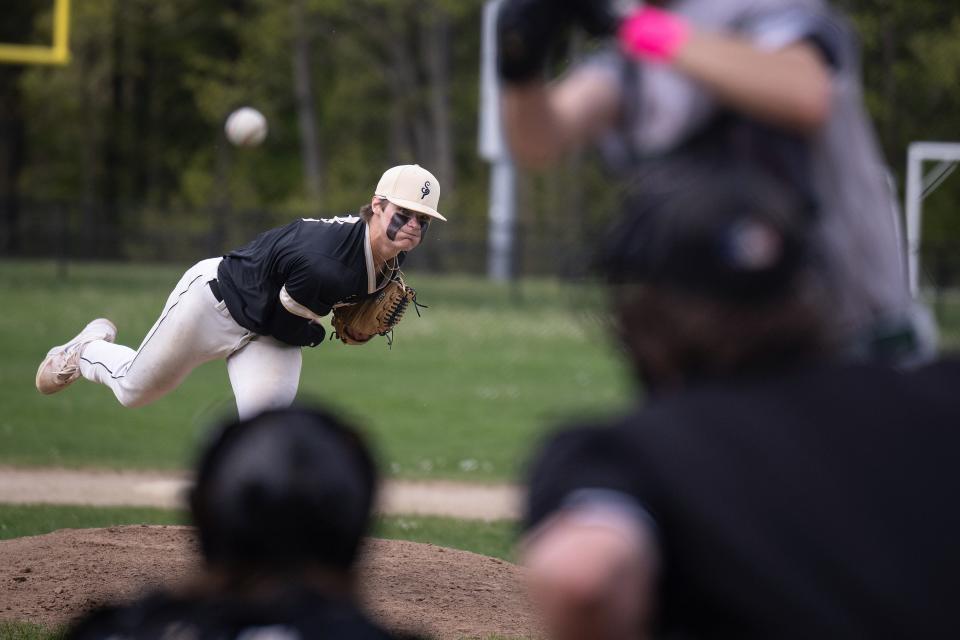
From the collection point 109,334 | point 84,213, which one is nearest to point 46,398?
point 109,334

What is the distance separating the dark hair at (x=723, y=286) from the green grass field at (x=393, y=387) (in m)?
4.55

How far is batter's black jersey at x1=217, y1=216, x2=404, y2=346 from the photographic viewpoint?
20.8 feet

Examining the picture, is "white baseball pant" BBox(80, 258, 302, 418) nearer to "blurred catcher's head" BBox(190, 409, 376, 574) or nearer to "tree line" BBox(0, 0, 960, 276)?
"blurred catcher's head" BBox(190, 409, 376, 574)

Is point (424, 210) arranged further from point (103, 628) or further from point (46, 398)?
point (46, 398)

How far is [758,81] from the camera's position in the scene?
2.32 m

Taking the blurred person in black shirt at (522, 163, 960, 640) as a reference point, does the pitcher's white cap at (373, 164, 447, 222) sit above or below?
above

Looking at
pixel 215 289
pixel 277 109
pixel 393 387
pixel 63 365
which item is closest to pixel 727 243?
pixel 215 289

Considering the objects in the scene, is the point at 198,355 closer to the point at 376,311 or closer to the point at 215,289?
the point at 215,289

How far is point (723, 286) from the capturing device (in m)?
1.85

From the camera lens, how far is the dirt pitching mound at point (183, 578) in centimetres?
578

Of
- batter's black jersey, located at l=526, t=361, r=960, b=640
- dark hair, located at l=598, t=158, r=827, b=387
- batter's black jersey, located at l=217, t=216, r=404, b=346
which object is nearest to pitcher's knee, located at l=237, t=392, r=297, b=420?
batter's black jersey, located at l=217, t=216, r=404, b=346

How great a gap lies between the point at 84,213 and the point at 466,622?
27.8m

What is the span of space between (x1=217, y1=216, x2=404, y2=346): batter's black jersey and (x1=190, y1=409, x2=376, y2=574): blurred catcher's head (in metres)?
4.27

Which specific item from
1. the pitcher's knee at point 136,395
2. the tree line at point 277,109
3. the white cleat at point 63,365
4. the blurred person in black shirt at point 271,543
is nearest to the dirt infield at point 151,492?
the white cleat at point 63,365
